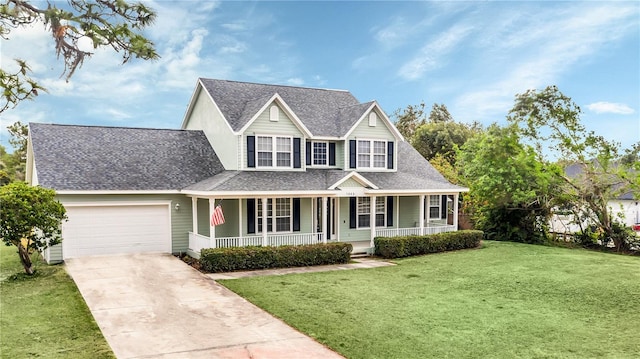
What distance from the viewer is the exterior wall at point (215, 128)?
1959 cm

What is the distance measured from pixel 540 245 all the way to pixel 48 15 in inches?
949

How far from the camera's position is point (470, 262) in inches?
696

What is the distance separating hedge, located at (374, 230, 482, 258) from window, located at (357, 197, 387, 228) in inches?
68.9

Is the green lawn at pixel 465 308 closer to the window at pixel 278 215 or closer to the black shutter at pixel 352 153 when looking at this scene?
the window at pixel 278 215

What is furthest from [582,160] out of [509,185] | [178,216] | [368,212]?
[178,216]

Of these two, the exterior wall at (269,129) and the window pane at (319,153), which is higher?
the exterior wall at (269,129)

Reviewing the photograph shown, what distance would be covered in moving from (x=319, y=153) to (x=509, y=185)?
10.5 metres

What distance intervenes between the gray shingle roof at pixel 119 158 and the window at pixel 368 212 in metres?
6.56

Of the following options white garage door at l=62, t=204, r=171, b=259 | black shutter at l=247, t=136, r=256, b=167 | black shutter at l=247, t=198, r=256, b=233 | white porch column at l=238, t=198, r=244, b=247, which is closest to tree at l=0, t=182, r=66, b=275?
white garage door at l=62, t=204, r=171, b=259

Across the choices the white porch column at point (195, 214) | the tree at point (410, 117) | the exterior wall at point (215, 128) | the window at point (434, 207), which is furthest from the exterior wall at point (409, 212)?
the tree at point (410, 117)

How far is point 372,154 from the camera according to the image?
862 inches

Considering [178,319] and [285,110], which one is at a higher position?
[285,110]

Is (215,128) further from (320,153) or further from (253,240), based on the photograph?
(253,240)

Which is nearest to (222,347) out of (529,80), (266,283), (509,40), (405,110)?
(266,283)
